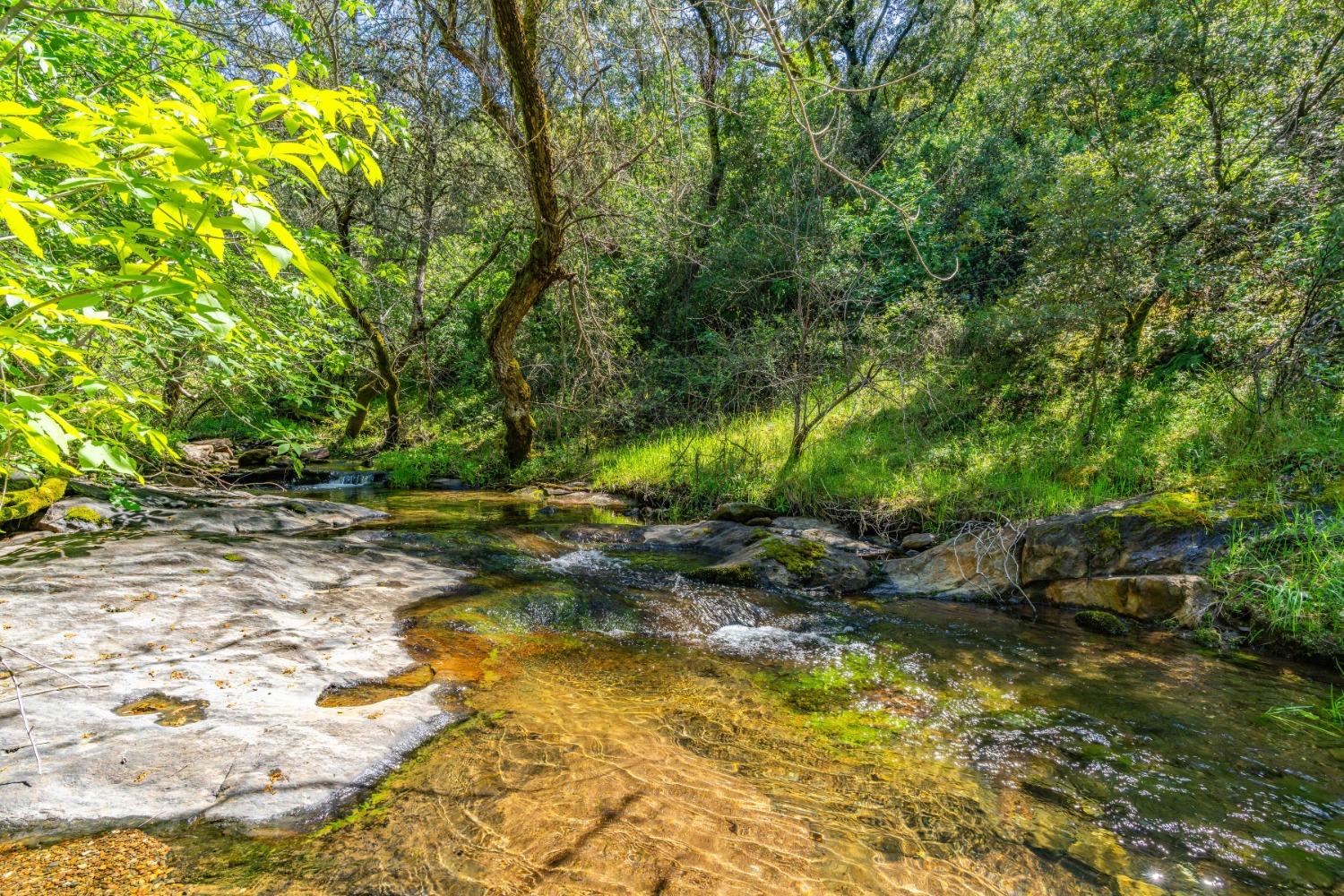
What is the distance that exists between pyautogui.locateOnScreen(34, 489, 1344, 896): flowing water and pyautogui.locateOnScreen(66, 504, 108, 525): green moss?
119 inches

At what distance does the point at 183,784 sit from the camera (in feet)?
6.69

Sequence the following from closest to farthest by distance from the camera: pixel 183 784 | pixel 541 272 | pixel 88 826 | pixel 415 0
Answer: pixel 88 826
pixel 183 784
pixel 415 0
pixel 541 272

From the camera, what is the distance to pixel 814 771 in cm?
262

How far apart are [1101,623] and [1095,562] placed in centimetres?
82

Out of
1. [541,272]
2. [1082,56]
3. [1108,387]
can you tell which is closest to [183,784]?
[541,272]

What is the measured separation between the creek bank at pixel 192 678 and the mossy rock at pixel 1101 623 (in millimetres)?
5127

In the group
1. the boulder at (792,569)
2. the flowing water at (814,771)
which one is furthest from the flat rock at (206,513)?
the boulder at (792,569)

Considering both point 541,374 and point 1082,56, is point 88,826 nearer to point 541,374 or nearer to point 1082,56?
point 541,374

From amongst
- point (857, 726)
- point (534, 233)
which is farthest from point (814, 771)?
point (534, 233)

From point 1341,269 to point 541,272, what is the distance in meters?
8.98

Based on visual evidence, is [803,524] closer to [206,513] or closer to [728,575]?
[728,575]

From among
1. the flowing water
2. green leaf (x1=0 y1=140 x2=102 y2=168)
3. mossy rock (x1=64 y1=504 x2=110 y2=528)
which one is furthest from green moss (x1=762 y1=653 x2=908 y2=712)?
mossy rock (x1=64 y1=504 x2=110 y2=528)

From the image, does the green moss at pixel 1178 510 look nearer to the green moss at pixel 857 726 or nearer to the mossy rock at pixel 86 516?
the green moss at pixel 857 726

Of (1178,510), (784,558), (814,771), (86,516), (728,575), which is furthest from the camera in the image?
(784,558)
